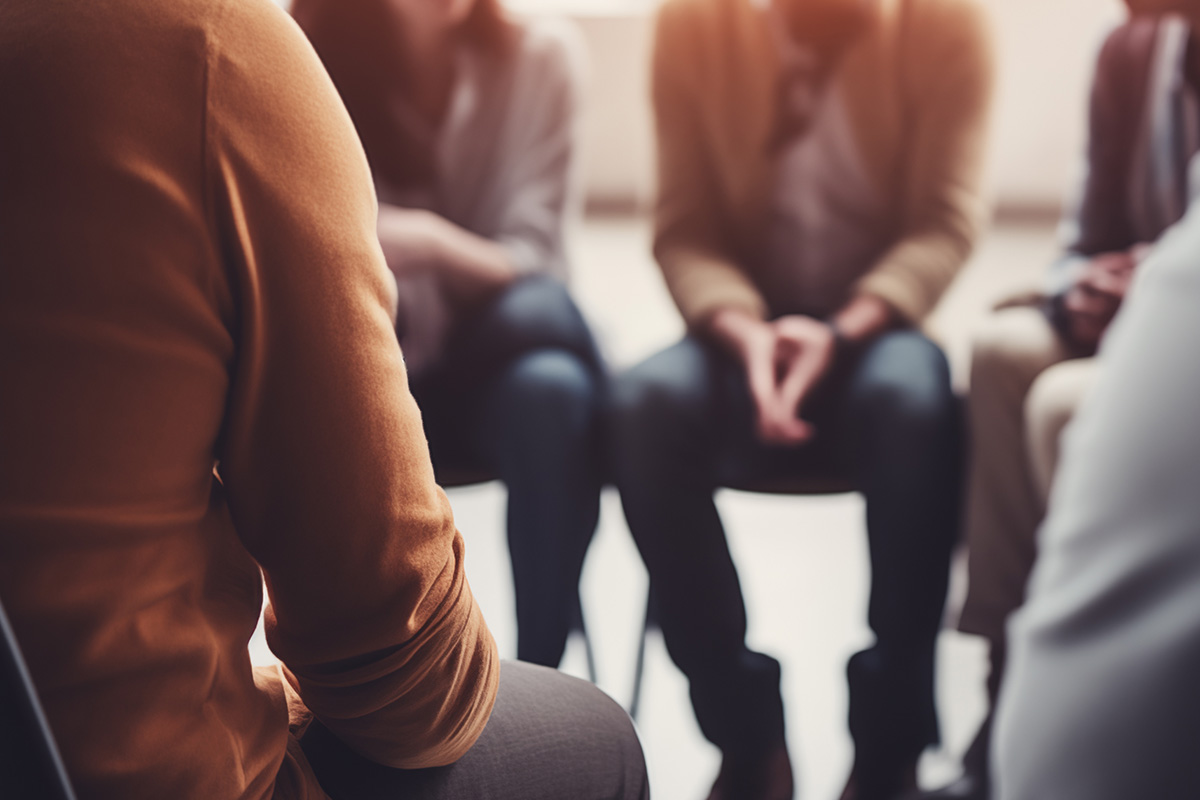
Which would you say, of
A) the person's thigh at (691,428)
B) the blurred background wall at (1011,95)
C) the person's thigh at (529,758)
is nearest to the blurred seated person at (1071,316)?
the person's thigh at (691,428)

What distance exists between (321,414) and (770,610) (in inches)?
48.0

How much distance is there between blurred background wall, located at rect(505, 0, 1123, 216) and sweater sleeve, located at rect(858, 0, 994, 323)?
4.02ft

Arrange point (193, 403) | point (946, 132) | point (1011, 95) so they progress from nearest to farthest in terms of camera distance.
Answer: point (193, 403) → point (946, 132) → point (1011, 95)

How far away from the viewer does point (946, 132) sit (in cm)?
116

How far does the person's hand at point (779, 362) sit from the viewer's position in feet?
3.24

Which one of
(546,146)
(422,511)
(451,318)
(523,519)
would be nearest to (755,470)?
(523,519)

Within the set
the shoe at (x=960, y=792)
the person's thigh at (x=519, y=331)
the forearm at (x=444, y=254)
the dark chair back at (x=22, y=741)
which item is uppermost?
the dark chair back at (x=22, y=741)

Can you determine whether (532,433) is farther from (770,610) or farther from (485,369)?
(770,610)

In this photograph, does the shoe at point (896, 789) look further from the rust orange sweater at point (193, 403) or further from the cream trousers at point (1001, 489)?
the rust orange sweater at point (193, 403)

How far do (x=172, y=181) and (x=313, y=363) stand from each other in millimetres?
87

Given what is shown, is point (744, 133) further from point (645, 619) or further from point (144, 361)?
point (144, 361)

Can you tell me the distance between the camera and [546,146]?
48.5 inches

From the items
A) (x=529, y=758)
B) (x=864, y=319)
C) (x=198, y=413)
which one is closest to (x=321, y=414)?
(x=198, y=413)

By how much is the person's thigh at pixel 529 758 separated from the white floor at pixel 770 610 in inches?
20.0
